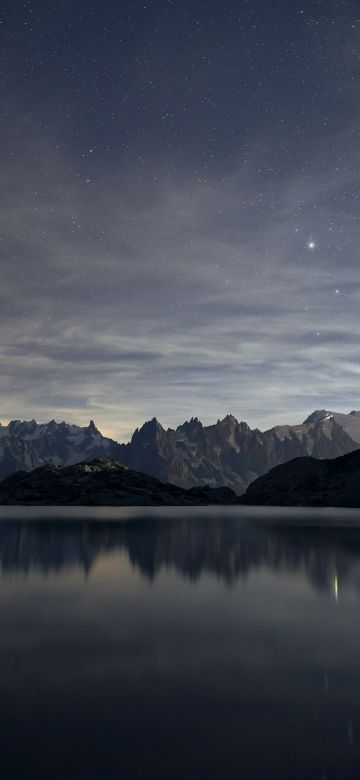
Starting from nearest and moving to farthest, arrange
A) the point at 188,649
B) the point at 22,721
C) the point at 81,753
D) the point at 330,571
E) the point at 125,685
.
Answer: the point at 81,753, the point at 22,721, the point at 125,685, the point at 188,649, the point at 330,571

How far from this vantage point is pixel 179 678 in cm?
2706

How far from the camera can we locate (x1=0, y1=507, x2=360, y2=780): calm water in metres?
18.3

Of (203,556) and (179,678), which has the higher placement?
(179,678)

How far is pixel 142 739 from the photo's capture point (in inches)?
779

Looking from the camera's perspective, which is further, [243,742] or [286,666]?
[286,666]

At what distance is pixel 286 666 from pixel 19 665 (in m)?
15.0

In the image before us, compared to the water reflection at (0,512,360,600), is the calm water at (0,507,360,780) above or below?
above

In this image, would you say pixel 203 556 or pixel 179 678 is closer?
pixel 179 678

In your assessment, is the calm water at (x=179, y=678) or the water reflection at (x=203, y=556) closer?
the calm water at (x=179, y=678)

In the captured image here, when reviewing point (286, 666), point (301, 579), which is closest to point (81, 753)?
point (286, 666)

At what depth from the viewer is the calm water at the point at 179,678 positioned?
18344mm

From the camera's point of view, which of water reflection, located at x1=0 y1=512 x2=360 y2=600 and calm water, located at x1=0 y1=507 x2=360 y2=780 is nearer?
calm water, located at x1=0 y1=507 x2=360 y2=780

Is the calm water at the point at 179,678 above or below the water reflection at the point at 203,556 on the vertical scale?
above

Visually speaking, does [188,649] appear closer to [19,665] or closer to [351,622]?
[19,665]
